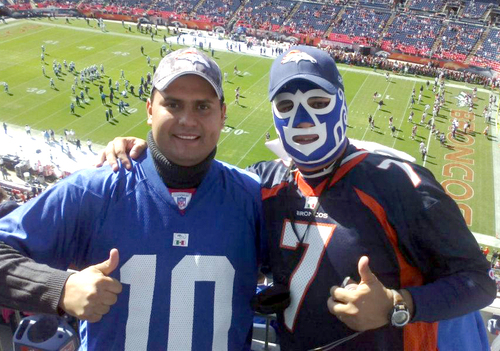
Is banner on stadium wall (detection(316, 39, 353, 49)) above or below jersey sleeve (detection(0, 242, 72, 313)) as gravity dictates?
below

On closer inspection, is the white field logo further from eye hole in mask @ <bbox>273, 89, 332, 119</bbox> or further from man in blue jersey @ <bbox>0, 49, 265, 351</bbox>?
man in blue jersey @ <bbox>0, 49, 265, 351</bbox>

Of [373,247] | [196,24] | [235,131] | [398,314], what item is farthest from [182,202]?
[196,24]

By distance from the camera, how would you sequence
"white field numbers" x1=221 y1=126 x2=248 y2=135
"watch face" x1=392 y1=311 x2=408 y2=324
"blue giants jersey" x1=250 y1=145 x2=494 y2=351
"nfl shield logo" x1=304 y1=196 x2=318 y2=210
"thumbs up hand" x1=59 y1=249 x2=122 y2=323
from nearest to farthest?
"thumbs up hand" x1=59 y1=249 x2=122 y2=323 → "watch face" x1=392 y1=311 x2=408 y2=324 → "blue giants jersey" x1=250 y1=145 x2=494 y2=351 → "nfl shield logo" x1=304 y1=196 x2=318 y2=210 → "white field numbers" x1=221 y1=126 x2=248 y2=135

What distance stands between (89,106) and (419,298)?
26.7 meters

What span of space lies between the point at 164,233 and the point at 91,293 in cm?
60

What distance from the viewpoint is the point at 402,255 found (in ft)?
9.44

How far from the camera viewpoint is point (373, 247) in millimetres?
2828

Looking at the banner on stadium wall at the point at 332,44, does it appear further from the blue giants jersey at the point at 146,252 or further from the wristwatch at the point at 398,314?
the wristwatch at the point at 398,314

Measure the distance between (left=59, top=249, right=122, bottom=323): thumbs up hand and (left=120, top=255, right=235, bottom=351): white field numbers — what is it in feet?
1.13

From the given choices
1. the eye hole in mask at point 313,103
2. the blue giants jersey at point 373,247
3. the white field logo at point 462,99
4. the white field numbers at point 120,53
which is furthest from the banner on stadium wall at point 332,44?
the blue giants jersey at point 373,247

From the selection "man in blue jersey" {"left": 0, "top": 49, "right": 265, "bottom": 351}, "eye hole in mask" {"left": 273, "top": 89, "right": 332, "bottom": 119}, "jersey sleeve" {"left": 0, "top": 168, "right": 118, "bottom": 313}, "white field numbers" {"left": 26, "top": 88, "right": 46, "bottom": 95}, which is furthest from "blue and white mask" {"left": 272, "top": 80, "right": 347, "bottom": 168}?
"white field numbers" {"left": 26, "top": 88, "right": 46, "bottom": 95}

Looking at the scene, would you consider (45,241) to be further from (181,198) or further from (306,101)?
(306,101)

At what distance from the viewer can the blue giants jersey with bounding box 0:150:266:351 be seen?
2789mm

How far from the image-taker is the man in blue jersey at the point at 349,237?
8.51 feet
